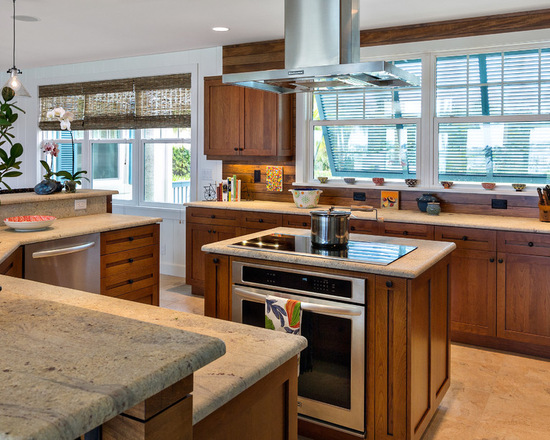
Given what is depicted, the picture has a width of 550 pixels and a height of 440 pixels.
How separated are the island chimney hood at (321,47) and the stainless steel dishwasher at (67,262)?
62.0 inches

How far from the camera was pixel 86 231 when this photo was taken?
370 cm

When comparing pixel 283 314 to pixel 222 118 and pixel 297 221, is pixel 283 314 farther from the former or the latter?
pixel 222 118

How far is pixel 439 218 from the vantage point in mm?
4375

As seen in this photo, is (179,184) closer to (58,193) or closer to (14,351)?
(58,193)

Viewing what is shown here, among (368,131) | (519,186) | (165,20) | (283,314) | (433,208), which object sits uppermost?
(165,20)

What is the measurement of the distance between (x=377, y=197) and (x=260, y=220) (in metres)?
1.14

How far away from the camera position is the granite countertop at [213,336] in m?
1.17

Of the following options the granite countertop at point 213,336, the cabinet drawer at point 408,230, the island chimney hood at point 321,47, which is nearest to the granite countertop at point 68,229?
the granite countertop at point 213,336

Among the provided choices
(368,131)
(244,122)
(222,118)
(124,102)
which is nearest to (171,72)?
(124,102)

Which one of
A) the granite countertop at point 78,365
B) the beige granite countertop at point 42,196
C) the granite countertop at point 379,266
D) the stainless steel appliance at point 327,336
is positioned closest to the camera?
the granite countertop at point 78,365

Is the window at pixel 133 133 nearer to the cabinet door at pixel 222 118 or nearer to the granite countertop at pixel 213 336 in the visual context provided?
the cabinet door at pixel 222 118

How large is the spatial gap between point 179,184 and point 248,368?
5397 millimetres

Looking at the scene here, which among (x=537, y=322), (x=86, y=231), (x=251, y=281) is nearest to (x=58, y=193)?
(x=86, y=231)

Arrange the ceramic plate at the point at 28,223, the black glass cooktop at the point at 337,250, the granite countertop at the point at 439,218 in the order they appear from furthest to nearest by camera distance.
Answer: the granite countertop at the point at 439,218, the ceramic plate at the point at 28,223, the black glass cooktop at the point at 337,250
